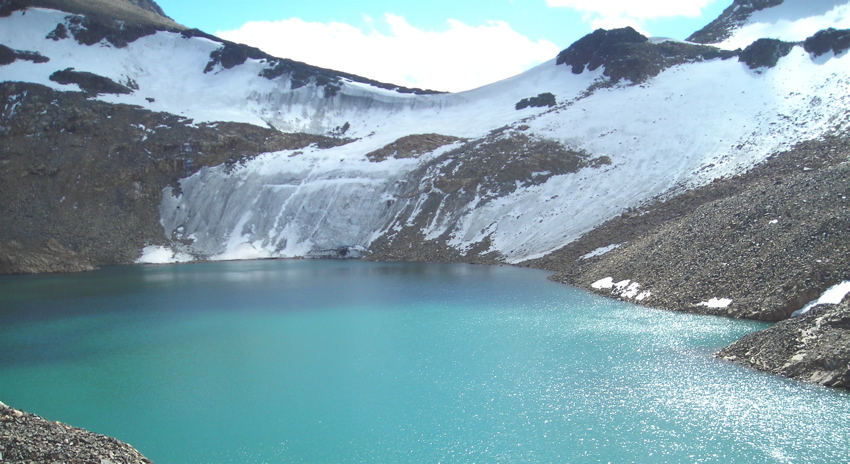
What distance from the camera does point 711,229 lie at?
88.7 ft

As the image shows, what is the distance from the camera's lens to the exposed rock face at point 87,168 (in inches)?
1975

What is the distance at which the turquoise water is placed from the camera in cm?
1220

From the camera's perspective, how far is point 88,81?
67.8 m

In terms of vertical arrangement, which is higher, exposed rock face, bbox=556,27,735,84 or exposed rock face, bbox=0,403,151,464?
exposed rock face, bbox=556,27,735,84

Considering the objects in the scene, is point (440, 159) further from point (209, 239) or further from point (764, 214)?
point (764, 214)

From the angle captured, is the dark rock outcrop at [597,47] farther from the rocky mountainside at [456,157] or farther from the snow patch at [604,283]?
the snow patch at [604,283]

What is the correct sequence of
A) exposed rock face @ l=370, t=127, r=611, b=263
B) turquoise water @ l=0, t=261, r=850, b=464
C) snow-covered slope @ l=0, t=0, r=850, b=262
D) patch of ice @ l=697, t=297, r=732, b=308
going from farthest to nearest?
exposed rock face @ l=370, t=127, r=611, b=263, snow-covered slope @ l=0, t=0, r=850, b=262, patch of ice @ l=697, t=297, r=732, b=308, turquoise water @ l=0, t=261, r=850, b=464

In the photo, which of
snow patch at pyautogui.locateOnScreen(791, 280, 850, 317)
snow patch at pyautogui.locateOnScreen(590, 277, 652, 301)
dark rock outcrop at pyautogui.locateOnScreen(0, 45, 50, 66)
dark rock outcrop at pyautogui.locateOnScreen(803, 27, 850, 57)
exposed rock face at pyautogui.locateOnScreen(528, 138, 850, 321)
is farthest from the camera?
dark rock outcrop at pyautogui.locateOnScreen(0, 45, 50, 66)

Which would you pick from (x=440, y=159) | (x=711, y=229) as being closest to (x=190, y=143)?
(x=440, y=159)

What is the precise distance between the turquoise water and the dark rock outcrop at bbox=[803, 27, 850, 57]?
41.8 meters

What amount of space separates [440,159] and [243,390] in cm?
4555

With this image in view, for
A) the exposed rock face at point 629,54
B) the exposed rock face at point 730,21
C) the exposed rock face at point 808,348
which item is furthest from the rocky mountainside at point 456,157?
the exposed rock face at point 808,348

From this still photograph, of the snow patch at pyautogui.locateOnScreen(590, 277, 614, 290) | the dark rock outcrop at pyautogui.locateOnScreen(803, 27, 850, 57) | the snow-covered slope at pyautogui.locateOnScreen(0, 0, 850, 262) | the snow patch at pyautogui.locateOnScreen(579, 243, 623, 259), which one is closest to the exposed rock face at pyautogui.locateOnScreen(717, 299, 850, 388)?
the snow patch at pyautogui.locateOnScreen(590, 277, 614, 290)

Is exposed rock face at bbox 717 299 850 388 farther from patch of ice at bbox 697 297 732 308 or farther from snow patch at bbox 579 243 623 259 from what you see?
snow patch at bbox 579 243 623 259
